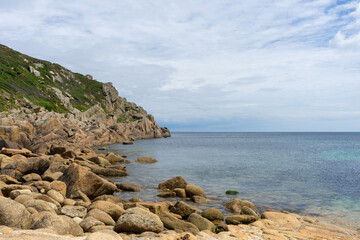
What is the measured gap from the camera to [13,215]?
8.51 meters

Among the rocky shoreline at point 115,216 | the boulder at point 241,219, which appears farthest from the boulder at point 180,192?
the boulder at point 241,219

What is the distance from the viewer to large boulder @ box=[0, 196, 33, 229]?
8383mm

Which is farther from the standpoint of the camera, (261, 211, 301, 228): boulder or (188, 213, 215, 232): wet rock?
(261, 211, 301, 228): boulder

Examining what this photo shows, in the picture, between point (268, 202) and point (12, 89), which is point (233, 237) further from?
point (12, 89)

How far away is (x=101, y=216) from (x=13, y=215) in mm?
3599

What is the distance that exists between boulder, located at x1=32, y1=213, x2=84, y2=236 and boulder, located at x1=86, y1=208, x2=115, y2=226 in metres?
1.96

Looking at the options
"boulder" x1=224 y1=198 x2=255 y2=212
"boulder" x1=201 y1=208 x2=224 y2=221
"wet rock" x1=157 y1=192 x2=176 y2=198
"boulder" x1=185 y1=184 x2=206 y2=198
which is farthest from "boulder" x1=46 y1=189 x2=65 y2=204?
"boulder" x1=224 y1=198 x2=255 y2=212

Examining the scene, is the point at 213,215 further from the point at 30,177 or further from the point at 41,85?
the point at 41,85

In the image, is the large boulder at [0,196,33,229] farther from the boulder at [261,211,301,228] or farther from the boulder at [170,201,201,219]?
the boulder at [261,211,301,228]

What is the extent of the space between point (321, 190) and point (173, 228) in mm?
16196

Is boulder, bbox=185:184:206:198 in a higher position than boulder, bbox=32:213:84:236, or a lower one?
lower

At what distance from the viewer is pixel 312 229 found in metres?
12.4

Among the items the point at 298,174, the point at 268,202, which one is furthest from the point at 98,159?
the point at 298,174

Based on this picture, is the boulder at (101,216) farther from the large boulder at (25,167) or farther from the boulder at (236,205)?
the large boulder at (25,167)
